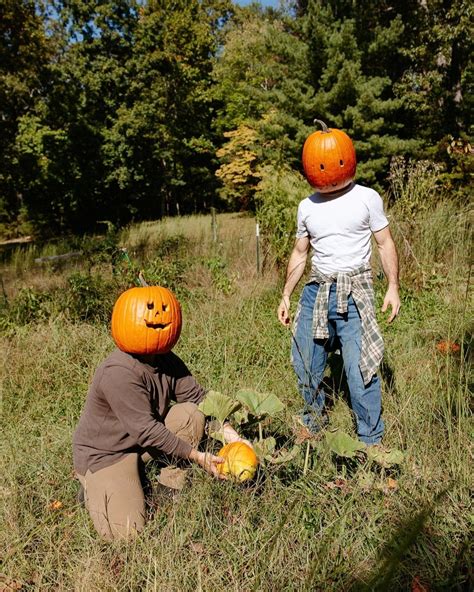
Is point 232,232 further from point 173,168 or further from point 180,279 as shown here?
point 173,168

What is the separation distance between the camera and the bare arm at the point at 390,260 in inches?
98.1

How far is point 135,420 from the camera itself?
2.12 m

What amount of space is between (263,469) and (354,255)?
116 centimetres

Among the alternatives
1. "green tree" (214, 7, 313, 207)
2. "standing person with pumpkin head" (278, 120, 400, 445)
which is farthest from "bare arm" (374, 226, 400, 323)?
"green tree" (214, 7, 313, 207)

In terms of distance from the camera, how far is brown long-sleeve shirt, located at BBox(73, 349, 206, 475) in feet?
6.95

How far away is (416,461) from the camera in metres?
2.18

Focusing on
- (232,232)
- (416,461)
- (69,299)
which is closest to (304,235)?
(416,461)

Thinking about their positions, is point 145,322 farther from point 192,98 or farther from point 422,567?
point 192,98

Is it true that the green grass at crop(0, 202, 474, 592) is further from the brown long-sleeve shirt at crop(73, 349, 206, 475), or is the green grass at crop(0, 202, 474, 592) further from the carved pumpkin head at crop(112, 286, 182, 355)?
the carved pumpkin head at crop(112, 286, 182, 355)

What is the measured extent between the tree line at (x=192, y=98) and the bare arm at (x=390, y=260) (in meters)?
10.6

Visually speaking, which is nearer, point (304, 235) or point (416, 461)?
point (416, 461)

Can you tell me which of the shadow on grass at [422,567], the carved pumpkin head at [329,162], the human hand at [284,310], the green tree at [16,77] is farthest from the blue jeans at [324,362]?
the green tree at [16,77]

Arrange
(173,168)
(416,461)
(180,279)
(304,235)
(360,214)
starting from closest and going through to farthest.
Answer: (416,461) < (360,214) < (304,235) < (180,279) < (173,168)

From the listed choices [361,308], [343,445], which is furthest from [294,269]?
[343,445]
